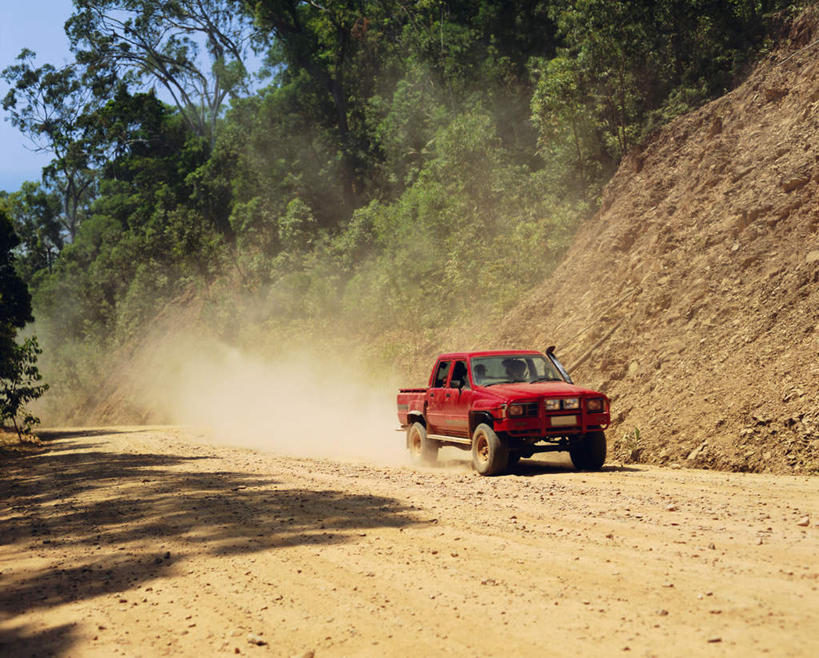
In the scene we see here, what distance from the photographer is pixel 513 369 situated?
522 inches

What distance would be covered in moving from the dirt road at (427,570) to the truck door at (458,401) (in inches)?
78.9

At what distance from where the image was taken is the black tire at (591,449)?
11977 mm

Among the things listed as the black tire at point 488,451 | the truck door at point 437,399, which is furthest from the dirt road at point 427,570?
the truck door at point 437,399

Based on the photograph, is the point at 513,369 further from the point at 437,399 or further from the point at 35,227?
the point at 35,227

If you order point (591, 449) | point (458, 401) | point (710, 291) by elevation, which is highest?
point (710, 291)

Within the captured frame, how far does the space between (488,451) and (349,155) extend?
33793 mm

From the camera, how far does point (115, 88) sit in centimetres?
6178

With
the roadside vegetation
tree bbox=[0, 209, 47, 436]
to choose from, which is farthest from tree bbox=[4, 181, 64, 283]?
tree bbox=[0, 209, 47, 436]

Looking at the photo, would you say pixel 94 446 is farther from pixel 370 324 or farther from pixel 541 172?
pixel 541 172

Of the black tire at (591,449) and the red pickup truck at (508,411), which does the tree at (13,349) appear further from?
the black tire at (591,449)

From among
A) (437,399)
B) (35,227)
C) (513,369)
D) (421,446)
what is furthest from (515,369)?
(35,227)

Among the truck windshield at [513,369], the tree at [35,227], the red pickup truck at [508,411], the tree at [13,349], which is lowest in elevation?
the red pickup truck at [508,411]

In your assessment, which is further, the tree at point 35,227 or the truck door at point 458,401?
the tree at point 35,227

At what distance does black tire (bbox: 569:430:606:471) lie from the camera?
1198cm
